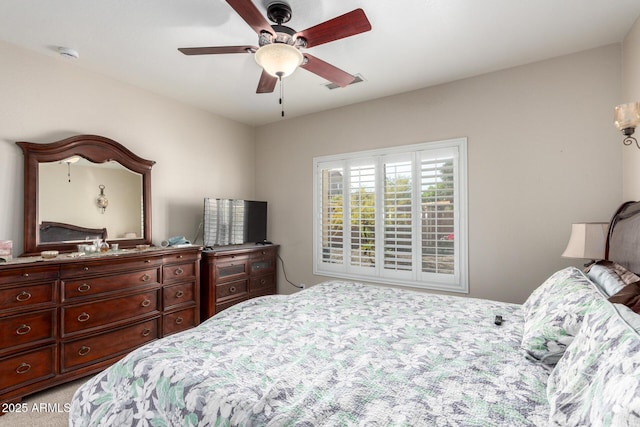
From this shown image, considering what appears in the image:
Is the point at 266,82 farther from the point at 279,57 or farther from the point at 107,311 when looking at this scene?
the point at 107,311

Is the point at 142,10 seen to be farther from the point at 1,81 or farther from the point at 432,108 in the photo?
the point at 432,108

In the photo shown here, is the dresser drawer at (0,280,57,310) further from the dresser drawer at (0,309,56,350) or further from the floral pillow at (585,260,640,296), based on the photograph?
the floral pillow at (585,260,640,296)

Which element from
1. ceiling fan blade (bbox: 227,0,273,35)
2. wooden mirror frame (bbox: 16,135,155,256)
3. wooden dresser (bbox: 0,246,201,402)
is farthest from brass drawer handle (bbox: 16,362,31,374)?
ceiling fan blade (bbox: 227,0,273,35)

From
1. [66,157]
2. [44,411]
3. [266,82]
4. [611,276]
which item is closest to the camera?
[611,276]

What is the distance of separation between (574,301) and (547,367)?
34 centimetres

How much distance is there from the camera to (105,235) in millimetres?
3125

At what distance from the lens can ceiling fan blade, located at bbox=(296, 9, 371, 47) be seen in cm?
167

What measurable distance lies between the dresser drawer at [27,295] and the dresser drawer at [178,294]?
2.99ft

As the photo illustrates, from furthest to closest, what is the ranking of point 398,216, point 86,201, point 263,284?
point 263,284 → point 398,216 → point 86,201

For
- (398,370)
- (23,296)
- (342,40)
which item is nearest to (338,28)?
(342,40)

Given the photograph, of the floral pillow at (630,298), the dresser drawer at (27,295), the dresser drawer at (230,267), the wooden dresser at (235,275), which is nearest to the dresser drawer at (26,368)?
the dresser drawer at (27,295)

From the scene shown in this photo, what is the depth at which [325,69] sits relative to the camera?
2.25 metres

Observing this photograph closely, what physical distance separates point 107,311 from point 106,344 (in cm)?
28

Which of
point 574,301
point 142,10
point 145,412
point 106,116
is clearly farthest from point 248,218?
point 574,301
